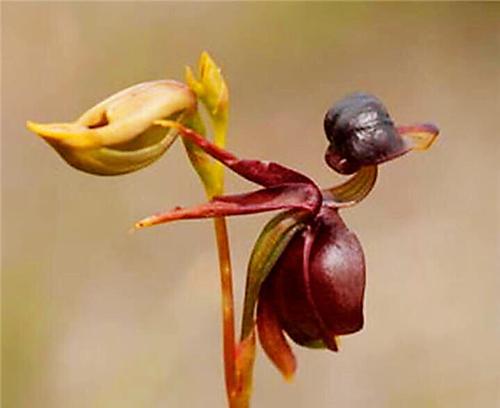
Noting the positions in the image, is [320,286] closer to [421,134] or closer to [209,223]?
[421,134]

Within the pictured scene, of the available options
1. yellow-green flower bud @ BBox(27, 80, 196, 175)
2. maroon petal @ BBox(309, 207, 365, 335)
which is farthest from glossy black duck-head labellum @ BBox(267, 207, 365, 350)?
yellow-green flower bud @ BBox(27, 80, 196, 175)

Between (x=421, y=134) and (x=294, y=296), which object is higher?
(x=421, y=134)

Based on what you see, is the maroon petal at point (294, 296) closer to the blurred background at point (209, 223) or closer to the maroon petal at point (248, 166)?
the maroon petal at point (248, 166)

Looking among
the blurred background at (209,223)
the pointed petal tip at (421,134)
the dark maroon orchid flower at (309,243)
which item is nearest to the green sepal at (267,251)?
the dark maroon orchid flower at (309,243)

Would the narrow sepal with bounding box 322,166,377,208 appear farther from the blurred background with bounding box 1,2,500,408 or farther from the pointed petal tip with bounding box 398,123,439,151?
the blurred background with bounding box 1,2,500,408

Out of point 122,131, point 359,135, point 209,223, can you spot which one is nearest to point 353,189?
point 359,135

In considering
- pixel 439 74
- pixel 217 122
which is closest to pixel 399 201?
pixel 439 74
